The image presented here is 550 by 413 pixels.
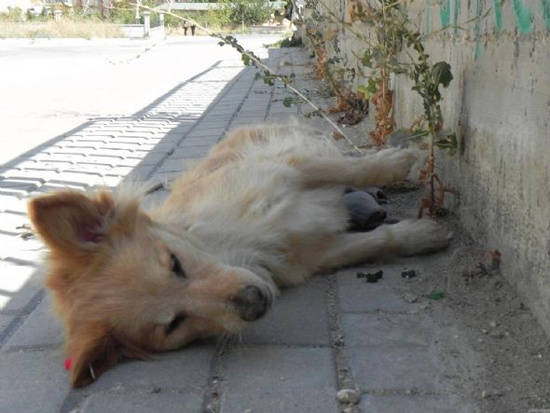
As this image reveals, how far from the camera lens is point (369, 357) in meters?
2.56

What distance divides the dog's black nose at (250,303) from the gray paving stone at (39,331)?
0.78 metres

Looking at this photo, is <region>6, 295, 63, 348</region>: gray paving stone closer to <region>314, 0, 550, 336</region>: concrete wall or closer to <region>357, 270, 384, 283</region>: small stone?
<region>357, 270, 384, 283</region>: small stone

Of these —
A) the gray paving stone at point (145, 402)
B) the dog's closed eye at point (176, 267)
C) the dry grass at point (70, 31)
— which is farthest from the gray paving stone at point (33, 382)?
the dry grass at point (70, 31)

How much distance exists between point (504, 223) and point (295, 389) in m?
1.10

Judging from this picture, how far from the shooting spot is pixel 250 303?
2609mm

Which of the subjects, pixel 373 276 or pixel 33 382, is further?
pixel 373 276

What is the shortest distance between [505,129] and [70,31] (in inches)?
1176

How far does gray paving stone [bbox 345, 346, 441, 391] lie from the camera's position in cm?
236

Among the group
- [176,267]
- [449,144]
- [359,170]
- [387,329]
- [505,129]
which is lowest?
[387,329]

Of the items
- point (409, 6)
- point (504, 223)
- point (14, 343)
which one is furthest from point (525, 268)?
point (409, 6)

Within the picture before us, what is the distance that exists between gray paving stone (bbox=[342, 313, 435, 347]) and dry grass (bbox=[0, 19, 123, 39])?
28246 mm

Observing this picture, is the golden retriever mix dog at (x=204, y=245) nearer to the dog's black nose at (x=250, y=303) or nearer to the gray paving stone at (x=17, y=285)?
the dog's black nose at (x=250, y=303)

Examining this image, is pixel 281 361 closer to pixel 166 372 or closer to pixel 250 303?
pixel 250 303

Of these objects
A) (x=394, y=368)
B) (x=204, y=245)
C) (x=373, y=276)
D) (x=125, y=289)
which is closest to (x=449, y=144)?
(x=373, y=276)
